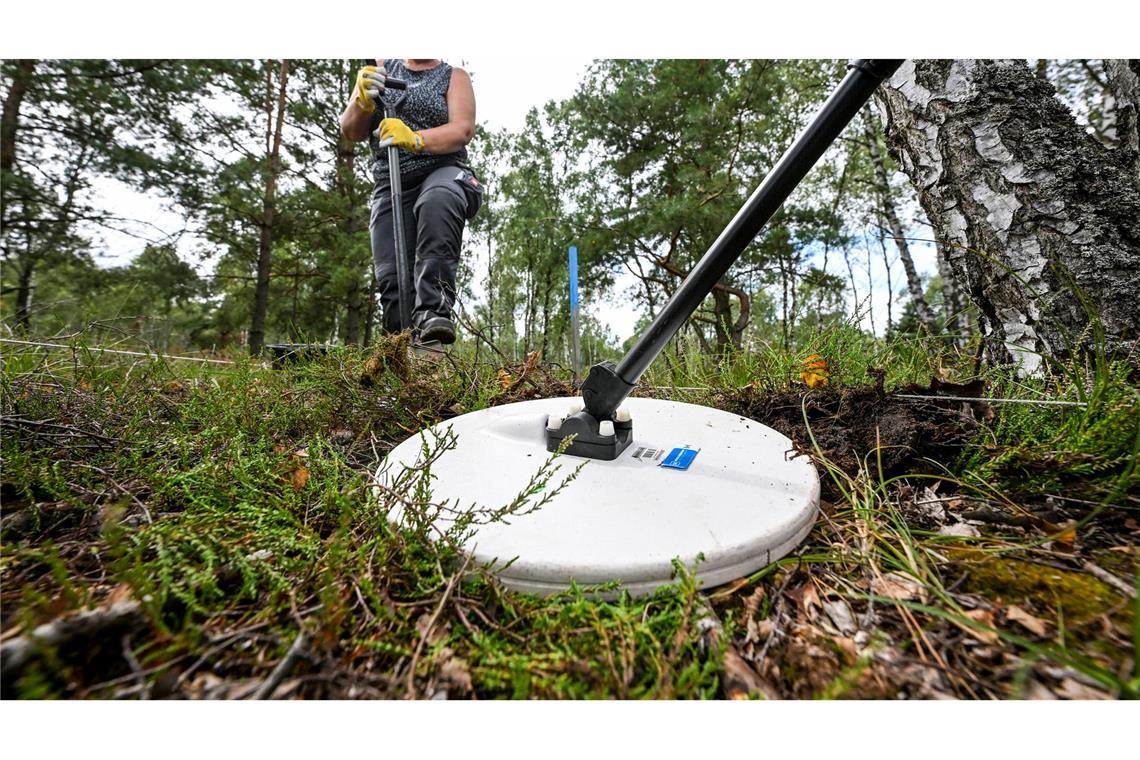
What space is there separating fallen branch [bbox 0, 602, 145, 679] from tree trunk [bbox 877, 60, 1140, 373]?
1853 millimetres

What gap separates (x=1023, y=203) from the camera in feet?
4.33

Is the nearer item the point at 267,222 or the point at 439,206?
the point at 439,206

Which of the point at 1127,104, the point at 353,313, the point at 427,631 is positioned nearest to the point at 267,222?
the point at 353,313

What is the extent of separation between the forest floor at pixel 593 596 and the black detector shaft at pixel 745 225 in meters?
0.45

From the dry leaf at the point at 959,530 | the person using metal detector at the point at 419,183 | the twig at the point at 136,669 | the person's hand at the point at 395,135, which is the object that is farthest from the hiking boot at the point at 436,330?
the dry leaf at the point at 959,530

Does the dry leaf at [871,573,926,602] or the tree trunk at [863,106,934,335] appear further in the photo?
the tree trunk at [863,106,934,335]

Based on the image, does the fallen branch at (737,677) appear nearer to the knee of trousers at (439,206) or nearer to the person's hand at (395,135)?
the knee of trousers at (439,206)

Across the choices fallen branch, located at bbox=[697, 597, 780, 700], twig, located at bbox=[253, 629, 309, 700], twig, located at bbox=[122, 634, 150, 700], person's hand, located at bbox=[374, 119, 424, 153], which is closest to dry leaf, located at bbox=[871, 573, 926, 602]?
fallen branch, located at bbox=[697, 597, 780, 700]

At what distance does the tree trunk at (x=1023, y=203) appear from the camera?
122 centimetres

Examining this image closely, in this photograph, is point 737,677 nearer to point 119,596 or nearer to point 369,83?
point 119,596

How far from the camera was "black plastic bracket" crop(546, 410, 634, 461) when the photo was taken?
1.03 metres

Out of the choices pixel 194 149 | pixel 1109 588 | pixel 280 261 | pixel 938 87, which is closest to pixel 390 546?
pixel 1109 588

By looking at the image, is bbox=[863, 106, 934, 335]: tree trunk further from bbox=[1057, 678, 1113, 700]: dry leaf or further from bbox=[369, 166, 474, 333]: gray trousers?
bbox=[1057, 678, 1113, 700]: dry leaf

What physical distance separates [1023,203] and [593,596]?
1.76m
